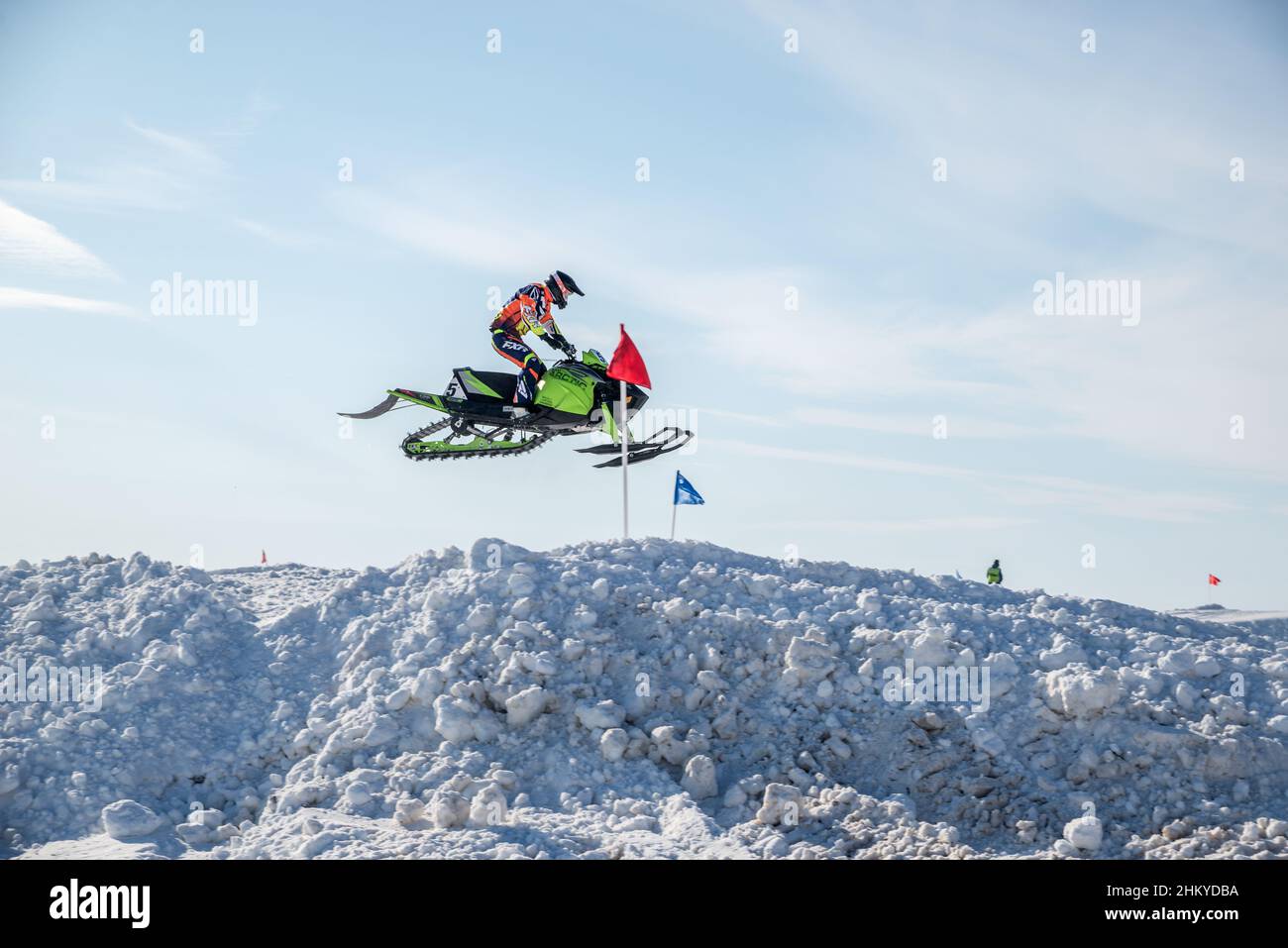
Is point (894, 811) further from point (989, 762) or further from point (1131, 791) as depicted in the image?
point (1131, 791)

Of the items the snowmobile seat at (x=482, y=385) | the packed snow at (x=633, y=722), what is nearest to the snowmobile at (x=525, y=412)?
the snowmobile seat at (x=482, y=385)

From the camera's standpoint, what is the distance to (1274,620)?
1784 centimetres

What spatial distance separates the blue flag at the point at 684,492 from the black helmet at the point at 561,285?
444 centimetres

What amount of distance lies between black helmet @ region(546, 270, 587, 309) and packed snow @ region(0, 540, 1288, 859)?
6607 millimetres

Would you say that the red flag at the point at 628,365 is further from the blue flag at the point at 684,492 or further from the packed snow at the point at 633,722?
the packed snow at the point at 633,722

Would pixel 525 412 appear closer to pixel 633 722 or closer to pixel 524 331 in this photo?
pixel 524 331

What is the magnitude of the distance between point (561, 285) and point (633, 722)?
10.1 metres

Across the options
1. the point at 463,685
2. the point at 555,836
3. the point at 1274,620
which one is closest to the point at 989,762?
the point at 555,836

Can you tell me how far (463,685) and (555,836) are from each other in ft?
8.85

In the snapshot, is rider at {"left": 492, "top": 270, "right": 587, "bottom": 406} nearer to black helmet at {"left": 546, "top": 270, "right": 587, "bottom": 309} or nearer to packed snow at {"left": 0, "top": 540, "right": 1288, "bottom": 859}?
black helmet at {"left": 546, "top": 270, "right": 587, "bottom": 309}

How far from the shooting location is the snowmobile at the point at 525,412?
67.8 feet

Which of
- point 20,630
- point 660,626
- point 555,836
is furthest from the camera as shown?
point 20,630

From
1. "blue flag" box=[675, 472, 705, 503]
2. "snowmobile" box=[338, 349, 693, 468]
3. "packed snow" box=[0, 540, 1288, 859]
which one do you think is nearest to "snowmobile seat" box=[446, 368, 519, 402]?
"snowmobile" box=[338, 349, 693, 468]

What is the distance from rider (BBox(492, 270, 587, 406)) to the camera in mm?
20797
